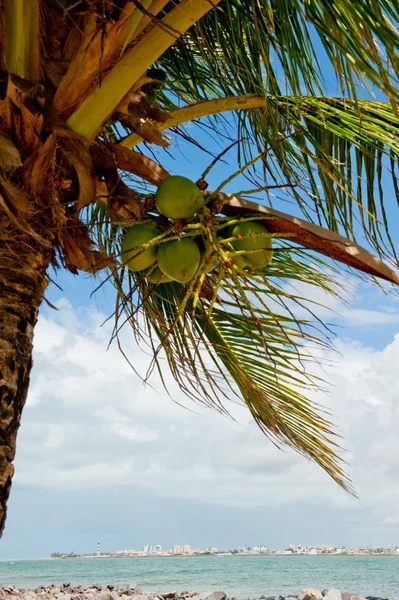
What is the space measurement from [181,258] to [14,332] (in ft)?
2.18

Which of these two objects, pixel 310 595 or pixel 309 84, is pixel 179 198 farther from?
pixel 310 595

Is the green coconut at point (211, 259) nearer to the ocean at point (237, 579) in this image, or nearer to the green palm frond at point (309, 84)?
the green palm frond at point (309, 84)

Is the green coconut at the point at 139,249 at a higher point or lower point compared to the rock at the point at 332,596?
higher

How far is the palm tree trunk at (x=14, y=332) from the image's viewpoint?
1952 millimetres

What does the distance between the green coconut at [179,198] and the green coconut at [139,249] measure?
0.32 feet

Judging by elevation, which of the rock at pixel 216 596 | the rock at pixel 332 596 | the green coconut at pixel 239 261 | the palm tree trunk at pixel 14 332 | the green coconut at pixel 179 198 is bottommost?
the rock at pixel 216 596

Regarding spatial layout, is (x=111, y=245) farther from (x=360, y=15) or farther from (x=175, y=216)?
(x=360, y=15)

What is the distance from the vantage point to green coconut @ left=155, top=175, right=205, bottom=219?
1743 millimetres

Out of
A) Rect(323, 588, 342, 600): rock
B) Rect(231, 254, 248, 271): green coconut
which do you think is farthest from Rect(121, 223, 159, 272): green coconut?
Rect(323, 588, 342, 600): rock

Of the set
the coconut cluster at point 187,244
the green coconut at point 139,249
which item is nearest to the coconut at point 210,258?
the coconut cluster at point 187,244

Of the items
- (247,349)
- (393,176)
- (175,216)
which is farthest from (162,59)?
(175,216)

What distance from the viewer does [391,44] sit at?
4.63 ft

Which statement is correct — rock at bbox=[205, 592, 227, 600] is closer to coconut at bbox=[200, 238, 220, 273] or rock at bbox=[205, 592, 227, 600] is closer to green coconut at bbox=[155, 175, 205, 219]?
coconut at bbox=[200, 238, 220, 273]

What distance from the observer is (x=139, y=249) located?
180cm
